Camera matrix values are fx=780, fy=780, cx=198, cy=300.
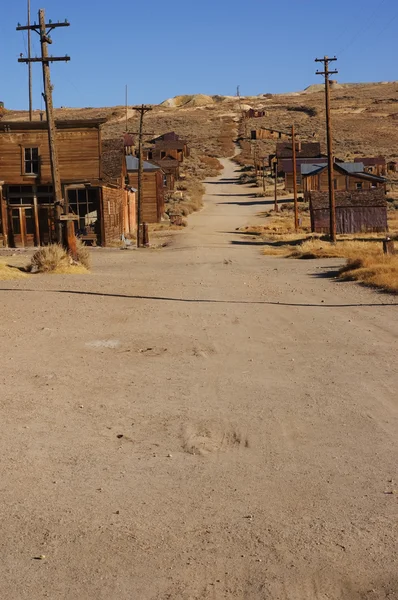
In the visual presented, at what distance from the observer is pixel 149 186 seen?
5562 cm

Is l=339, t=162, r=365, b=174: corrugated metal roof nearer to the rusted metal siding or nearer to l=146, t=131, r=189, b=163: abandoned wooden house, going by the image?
the rusted metal siding

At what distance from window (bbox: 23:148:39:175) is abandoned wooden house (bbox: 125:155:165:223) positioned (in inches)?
775

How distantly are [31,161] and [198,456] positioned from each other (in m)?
30.2

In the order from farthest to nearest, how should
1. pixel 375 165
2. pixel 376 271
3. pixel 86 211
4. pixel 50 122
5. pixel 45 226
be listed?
1. pixel 375 165
2. pixel 86 211
3. pixel 45 226
4. pixel 50 122
5. pixel 376 271

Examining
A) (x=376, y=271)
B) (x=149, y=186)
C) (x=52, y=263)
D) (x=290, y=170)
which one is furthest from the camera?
(x=290, y=170)

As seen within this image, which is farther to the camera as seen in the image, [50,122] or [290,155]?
[290,155]

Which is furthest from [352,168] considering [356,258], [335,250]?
[356,258]

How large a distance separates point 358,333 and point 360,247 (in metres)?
21.4

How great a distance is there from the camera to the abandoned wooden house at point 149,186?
179ft

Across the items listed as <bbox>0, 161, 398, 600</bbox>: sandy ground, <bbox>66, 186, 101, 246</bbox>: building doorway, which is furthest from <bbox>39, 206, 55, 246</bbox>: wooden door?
<bbox>0, 161, 398, 600</bbox>: sandy ground

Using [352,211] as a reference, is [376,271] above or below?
below

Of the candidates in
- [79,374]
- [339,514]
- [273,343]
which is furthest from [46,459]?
[273,343]

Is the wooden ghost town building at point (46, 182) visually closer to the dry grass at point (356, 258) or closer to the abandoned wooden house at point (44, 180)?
the abandoned wooden house at point (44, 180)

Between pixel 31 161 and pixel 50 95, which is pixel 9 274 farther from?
pixel 31 161
